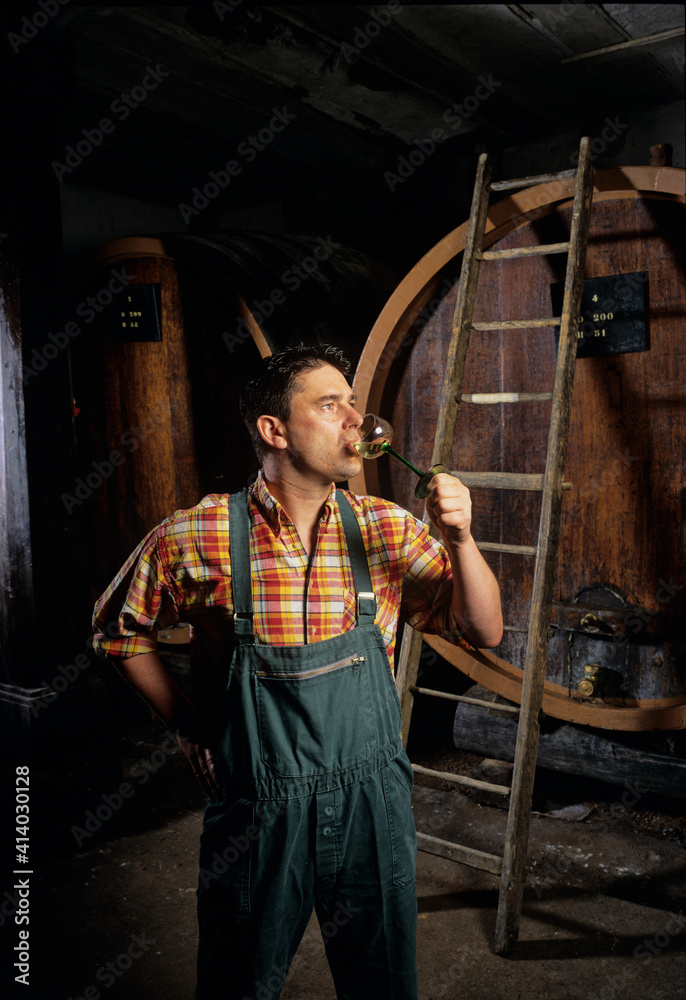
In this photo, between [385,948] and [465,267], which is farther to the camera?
[465,267]

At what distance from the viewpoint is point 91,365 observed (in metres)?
3.57

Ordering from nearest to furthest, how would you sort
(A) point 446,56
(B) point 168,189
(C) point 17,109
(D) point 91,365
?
1. (C) point 17,109
2. (A) point 446,56
3. (D) point 91,365
4. (B) point 168,189

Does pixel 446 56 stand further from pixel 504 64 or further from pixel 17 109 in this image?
pixel 17 109

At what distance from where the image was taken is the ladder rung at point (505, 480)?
241 cm

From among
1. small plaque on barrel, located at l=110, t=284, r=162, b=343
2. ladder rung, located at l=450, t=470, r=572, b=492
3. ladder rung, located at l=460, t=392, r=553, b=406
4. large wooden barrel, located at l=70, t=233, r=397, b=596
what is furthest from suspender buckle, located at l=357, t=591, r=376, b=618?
small plaque on barrel, located at l=110, t=284, r=162, b=343

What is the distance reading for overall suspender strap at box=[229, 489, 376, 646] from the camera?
1457mm

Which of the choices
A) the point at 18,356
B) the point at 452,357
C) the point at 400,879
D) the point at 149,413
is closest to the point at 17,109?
the point at 18,356

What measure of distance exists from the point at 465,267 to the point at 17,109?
1907 mm

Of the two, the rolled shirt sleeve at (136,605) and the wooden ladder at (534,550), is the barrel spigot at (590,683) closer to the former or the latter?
the wooden ladder at (534,550)

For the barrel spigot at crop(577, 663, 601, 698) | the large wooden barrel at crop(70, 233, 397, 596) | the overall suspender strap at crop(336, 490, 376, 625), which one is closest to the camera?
the overall suspender strap at crop(336, 490, 376, 625)

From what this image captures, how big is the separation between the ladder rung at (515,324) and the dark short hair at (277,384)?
3.20 ft

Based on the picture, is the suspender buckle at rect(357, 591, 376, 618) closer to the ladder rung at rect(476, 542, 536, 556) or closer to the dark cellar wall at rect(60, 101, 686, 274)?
the ladder rung at rect(476, 542, 536, 556)

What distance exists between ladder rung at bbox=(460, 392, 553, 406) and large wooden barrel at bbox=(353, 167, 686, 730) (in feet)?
0.55

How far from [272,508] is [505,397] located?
119 centimetres
